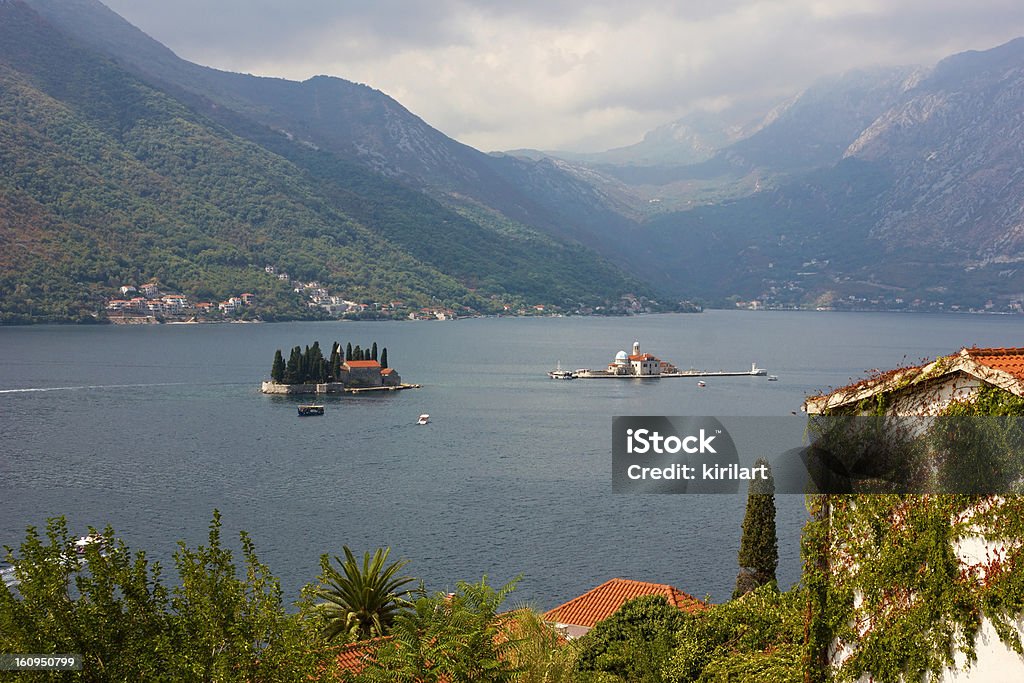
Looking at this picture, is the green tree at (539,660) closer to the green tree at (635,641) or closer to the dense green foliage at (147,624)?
the green tree at (635,641)

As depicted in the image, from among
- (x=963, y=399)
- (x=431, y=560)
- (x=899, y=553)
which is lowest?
(x=431, y=560)

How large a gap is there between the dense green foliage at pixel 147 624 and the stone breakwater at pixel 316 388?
94.7 meters

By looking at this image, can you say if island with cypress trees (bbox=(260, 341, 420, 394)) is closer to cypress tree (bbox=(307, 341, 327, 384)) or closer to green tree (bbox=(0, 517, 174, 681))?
cypress tree (bbox=(307, 341, 327, 384))

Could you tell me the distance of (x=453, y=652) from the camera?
34.1 ft

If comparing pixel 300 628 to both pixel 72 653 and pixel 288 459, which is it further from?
pixel 288 459

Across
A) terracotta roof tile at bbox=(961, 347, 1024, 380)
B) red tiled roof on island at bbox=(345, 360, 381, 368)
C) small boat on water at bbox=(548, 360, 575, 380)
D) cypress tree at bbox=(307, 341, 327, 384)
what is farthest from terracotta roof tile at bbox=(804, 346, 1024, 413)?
small boat on water at bbox=(548, 360, 575, 380)

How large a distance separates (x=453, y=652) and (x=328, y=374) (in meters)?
98.6

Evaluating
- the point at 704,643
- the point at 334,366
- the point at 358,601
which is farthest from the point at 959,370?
the point at 334,366

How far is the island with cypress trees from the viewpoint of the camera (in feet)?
341

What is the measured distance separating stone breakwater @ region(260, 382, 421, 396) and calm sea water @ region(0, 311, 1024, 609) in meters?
2.29

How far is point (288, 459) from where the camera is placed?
6794cm

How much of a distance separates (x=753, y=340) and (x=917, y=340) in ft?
95.5

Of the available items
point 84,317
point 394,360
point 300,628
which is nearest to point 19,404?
point 394,360

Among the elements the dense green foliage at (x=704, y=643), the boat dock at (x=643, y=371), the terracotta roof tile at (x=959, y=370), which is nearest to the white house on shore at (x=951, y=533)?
the terracotta roof tile at (x=959, y=370)
